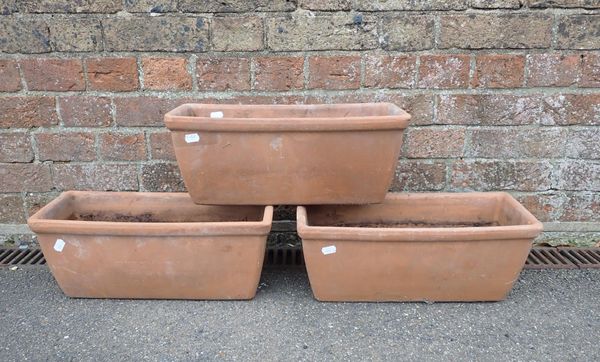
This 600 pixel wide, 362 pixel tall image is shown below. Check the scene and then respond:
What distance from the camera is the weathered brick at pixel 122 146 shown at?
2.20 m

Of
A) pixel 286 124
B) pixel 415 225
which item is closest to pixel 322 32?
pixel 286 124

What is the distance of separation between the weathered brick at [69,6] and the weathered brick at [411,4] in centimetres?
101

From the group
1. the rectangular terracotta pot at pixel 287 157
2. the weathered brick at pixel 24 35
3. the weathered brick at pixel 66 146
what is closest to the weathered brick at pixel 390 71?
the rectangular terracotta pot at pixel 287 157

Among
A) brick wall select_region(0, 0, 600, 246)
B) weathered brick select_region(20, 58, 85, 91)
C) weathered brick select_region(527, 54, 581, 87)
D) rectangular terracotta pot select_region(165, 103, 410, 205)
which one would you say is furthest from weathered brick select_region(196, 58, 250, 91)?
weathered brick select_region(527, 54, 581, 87)

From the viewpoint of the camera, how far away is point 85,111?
217 centimetres

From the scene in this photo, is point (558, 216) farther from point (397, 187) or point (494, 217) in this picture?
point (397, 187)

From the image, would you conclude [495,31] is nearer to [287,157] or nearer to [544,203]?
[544,203]

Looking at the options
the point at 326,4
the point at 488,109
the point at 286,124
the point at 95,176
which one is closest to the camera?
the point at 286,124

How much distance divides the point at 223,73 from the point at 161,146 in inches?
17.3

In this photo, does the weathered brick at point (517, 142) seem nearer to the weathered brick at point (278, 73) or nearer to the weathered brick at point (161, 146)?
the weathered brick at point (278, 73)

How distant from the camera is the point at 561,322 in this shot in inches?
70.5

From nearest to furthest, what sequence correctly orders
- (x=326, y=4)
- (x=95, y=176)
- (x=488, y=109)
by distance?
(x=326, y=4) < (x=488, y=109) < (x=95, y=176)

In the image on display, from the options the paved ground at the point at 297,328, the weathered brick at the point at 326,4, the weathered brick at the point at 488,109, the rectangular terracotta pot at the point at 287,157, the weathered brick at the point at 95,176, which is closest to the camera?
the paved ground at the point at 297,328

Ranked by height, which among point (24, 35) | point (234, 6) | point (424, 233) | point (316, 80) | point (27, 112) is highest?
point (234, 6)
